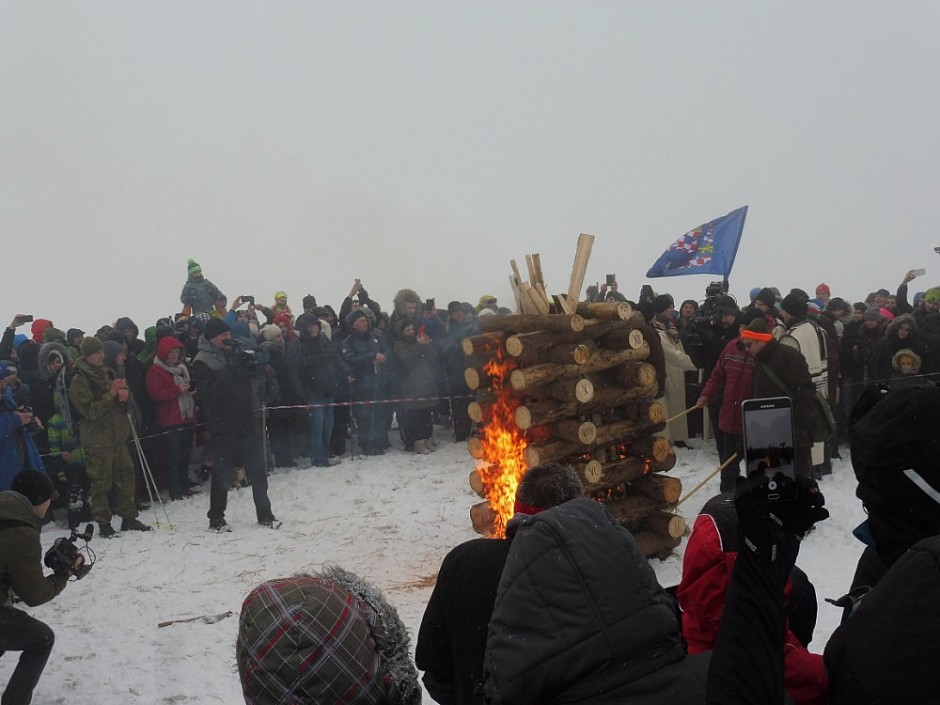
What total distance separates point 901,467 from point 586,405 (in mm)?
5714

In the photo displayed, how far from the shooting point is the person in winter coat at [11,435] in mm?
8352

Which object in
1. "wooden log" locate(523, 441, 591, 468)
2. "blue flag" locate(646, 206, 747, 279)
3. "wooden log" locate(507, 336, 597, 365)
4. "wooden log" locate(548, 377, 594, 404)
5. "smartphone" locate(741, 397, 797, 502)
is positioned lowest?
"wooden log" locate(523, 441, 591, 468)

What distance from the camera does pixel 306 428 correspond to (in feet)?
40.2

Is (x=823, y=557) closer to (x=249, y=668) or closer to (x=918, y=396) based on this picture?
(x=918, y=396)

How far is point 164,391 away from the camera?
10.5 m

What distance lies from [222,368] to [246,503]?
Answer: 2.06 metres

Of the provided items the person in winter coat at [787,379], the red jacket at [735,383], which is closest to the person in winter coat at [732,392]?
the red jacket at [735,383]

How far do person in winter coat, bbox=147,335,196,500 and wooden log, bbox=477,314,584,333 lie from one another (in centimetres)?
482

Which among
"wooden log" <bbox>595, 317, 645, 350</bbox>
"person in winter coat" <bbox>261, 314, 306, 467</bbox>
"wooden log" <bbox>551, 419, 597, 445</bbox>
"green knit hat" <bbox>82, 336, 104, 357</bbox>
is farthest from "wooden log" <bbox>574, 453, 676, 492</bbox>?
"green knit hat" <bbox>82, 336, 104, 357</bbox>

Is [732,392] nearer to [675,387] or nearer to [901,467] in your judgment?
[675,387]

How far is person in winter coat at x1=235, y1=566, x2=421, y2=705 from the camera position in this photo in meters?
1.72

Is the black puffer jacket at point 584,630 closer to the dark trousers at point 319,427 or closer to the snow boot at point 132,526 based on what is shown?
the snow boot at point 132,526

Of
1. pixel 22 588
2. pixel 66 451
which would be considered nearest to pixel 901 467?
pixel 22 588

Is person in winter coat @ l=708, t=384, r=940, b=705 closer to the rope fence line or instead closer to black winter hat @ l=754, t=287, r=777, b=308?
the rope fence line
